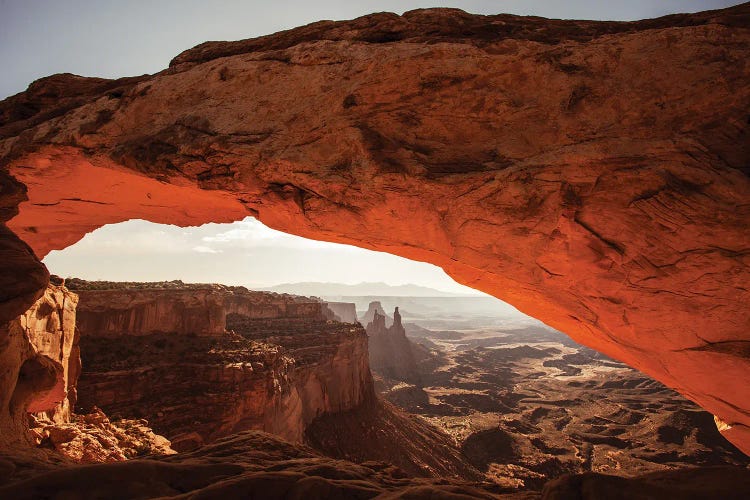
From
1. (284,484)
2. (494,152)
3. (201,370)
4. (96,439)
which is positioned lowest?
(201,370)

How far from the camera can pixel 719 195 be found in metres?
4.59

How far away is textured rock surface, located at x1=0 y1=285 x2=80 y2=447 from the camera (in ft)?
21.8

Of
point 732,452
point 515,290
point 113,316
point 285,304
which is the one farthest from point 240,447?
point 732,452

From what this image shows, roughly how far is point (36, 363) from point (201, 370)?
1379 cm

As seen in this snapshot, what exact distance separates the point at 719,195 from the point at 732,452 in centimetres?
4395

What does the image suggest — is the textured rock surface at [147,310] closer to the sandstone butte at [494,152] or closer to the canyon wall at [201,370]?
the canyon wall at [201,370]

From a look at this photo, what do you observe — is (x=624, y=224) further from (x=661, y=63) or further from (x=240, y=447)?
(x=240, y=447)

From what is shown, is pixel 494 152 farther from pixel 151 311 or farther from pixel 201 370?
pixel 151 311

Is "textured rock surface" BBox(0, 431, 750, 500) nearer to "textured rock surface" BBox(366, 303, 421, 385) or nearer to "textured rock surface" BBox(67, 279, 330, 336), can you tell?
"textured rock surface" BBox(67, 279, 330, 336)

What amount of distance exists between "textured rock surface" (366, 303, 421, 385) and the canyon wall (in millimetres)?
31802

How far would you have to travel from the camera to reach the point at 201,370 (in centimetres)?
2066

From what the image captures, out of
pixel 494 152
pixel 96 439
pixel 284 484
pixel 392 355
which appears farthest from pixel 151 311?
pixel 392 355

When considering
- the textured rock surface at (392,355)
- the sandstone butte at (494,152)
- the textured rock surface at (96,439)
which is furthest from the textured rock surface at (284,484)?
the textured rock surface at (392,355)

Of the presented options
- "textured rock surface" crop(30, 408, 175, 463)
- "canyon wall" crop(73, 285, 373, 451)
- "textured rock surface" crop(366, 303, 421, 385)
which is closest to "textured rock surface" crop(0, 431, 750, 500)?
"textured rock surface" crop(30, 408, 175, 463)
